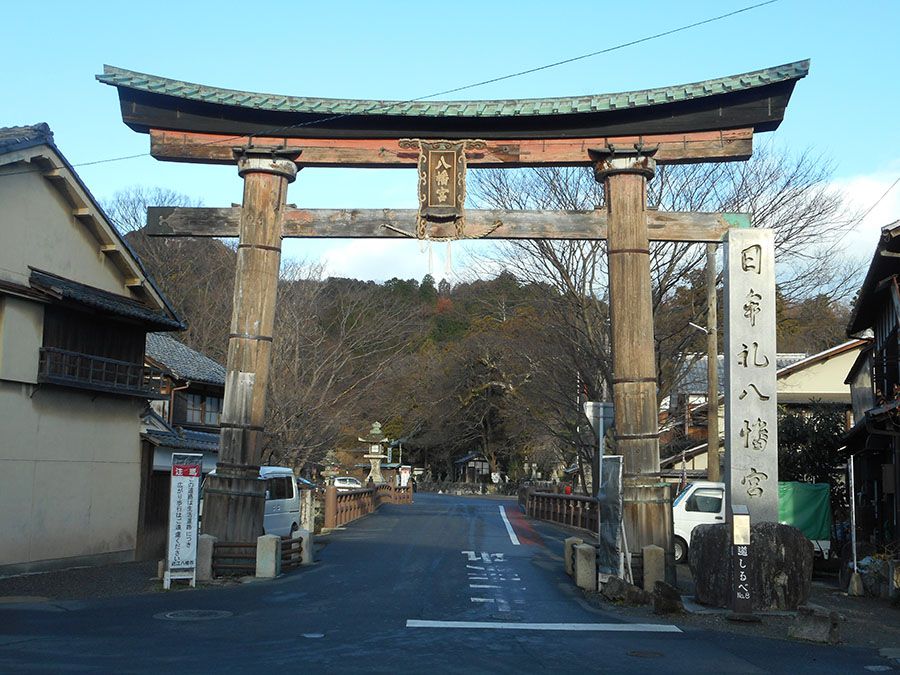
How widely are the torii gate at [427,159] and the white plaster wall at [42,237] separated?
3641 mm

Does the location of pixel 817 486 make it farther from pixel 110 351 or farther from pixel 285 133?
pixel 110 351

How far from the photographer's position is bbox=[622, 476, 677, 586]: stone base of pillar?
14297mm

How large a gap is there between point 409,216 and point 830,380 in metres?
25.6

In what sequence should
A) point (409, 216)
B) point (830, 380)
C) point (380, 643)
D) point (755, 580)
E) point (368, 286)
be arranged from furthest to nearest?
point (368, 286)
point (830, 380)
point (409, 216)
point (755, 580)
point (380, 643)

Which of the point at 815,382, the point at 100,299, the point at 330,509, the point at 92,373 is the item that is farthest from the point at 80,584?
the point at 815,382

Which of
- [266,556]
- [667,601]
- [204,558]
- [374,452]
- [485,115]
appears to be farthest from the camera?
[374,452]

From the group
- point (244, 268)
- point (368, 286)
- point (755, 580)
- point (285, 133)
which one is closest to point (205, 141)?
point (285, 133)

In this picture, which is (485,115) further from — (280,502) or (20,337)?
(280,502)

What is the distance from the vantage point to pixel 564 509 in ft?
110

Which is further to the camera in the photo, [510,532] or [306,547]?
[510,532]

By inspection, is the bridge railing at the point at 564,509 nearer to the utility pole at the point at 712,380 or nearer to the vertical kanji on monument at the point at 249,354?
the utility pole at the point at 712,380

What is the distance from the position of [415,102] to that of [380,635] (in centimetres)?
925

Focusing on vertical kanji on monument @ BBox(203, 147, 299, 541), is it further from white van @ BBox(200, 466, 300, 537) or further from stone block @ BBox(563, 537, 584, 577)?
stone block @ BBox(563, 537, 584, 577)

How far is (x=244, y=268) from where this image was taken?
1580cm
